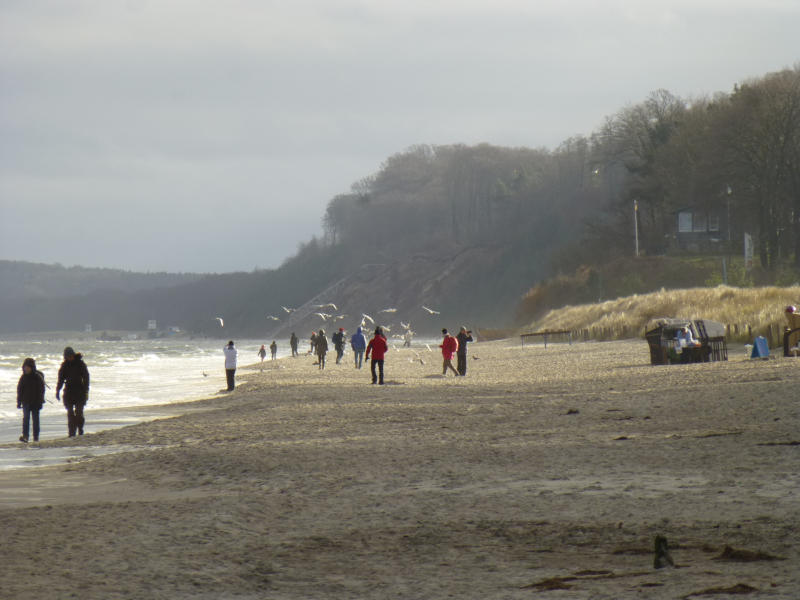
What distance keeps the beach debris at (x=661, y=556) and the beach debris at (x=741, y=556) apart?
28 cm

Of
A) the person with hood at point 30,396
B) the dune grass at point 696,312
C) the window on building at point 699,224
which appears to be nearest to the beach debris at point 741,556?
the person with hood at point 30,396

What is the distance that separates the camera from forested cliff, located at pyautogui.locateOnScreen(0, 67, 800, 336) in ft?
203

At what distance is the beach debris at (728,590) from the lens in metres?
5.47

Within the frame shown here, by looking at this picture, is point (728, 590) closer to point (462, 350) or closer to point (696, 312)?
point (462, 350)

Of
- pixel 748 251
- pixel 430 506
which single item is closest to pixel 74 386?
pixel 430 506

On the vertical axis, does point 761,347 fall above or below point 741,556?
above

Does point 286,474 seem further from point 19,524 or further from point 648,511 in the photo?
point 648,511

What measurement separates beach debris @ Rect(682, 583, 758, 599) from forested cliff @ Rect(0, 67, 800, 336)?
5558cm

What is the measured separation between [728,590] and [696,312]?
121ft

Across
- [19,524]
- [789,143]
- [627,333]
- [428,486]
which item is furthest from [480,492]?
[789,143]

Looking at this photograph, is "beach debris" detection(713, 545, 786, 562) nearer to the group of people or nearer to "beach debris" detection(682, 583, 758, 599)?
"beach debris" detection(682, 583, 758, 599)

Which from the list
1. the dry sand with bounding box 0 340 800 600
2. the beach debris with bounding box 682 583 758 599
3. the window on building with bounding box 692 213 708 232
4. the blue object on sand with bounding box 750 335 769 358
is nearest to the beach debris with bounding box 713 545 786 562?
the dry sand with bounding box 0 340 800 600

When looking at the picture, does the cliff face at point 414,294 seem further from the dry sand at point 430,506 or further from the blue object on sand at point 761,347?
the dry sand at point 430,506

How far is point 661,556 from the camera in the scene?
624cm
